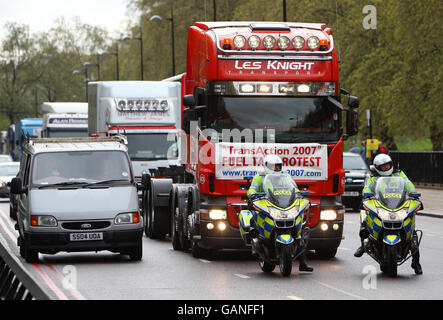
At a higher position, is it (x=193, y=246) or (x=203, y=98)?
(x=203, y=98)

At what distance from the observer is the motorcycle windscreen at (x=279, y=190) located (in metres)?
14.8

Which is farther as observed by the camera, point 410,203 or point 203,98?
point 203,98

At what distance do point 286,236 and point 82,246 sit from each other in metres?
3.57

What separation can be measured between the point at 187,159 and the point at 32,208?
343 centimetres

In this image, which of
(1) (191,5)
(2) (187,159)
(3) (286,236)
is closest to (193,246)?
(2) (187,159)

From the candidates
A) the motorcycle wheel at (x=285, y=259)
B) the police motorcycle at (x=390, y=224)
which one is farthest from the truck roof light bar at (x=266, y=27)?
the motorcycle wheel at (x=285, y=259)

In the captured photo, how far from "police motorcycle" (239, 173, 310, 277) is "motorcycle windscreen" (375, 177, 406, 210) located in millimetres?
968

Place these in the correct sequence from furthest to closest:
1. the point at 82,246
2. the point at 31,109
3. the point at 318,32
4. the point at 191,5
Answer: the point at 31,109 < the point at 191,5 < the point at 318,32 < the point at 82,246

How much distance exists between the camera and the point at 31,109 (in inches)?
4210

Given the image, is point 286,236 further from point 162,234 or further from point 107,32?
point 107,32

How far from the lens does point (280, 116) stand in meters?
17.1

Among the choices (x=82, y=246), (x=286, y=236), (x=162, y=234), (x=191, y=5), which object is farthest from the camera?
(x=191, y=5)

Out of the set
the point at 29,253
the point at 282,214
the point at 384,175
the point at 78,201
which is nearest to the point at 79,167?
the point at 78,201
